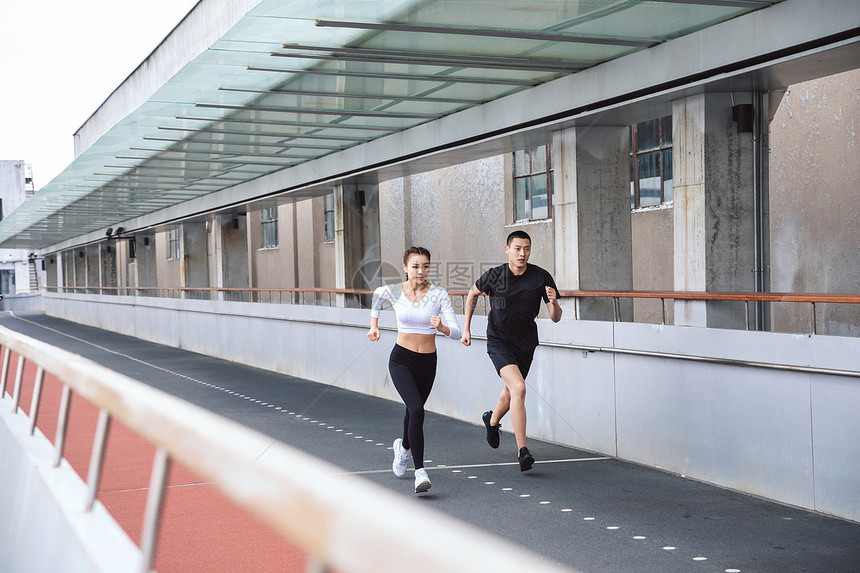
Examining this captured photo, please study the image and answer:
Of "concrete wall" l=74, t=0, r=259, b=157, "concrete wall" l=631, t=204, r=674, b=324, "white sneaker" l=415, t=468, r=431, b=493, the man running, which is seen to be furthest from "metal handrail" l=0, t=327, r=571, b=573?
"concrete wall" l=631, t=204, r=674, b=324

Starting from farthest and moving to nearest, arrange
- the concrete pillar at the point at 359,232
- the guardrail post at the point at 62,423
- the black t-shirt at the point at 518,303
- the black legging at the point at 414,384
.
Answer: the concrete pillar at the point at 359,232 → the black t-shirt at the point at 518,303 → the black legging at the point at 414,384 → the guardrail post at the point at 62,423

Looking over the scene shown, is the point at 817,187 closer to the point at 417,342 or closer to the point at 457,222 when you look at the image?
the point at 417,342

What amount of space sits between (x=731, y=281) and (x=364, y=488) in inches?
358

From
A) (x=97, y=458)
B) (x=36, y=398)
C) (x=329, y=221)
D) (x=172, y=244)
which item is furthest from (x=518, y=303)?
(x=172, y=244)

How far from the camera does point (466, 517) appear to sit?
7.35 m

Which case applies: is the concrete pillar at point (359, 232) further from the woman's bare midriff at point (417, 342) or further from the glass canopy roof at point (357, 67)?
the woman's bare midriff at point (417, 342)

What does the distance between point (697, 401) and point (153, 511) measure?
7.05 m

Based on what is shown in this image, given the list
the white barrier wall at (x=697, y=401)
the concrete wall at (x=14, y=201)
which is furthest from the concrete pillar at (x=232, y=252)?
the concrete wall at (x=14, y=201)

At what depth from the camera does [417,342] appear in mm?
8336

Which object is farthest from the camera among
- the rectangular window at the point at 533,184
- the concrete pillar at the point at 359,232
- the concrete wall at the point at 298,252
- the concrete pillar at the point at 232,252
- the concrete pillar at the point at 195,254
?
the concrete wall at the point at 298,252

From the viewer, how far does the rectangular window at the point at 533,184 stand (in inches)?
914

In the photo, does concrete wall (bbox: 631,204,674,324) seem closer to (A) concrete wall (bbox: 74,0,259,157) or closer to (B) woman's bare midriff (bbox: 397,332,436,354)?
(A) concrete wall (bbox: 74,0,259,157)

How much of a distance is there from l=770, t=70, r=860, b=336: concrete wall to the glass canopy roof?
6147 millimetres

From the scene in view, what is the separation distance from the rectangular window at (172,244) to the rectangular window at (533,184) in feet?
97.9
